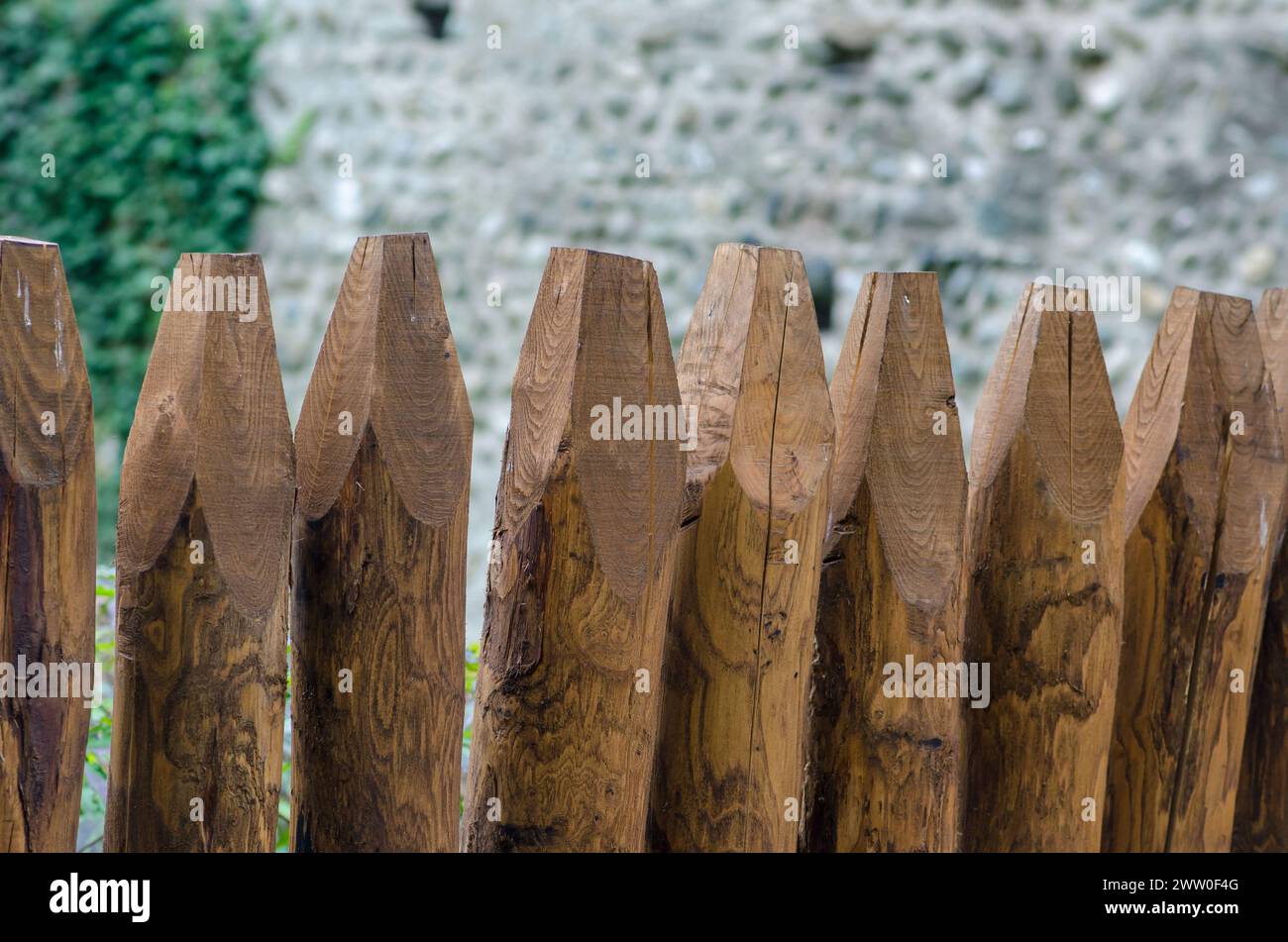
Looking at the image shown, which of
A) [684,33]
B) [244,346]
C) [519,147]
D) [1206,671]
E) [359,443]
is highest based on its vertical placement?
[684,33]

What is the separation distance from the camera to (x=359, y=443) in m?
1.40

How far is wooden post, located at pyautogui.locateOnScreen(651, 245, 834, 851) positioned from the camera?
5.00 ft

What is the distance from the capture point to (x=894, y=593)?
159 centimetres

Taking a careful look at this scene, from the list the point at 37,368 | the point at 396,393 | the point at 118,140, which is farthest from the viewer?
the point at 118,140

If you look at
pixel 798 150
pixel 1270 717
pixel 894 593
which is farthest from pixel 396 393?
pixel 798 150

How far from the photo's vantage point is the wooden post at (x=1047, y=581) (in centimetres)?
168

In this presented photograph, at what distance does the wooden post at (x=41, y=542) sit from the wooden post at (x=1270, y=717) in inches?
66.1

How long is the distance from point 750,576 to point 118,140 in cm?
742

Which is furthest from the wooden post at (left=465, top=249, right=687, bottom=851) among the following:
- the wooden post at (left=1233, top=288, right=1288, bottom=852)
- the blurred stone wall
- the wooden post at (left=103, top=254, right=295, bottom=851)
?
the blurred stone wall

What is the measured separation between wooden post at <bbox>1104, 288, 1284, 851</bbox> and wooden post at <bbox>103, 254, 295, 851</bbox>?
1.24m

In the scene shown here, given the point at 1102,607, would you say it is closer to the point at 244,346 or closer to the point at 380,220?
the point at 244,346

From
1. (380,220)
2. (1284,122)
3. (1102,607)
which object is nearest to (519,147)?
(380,220)

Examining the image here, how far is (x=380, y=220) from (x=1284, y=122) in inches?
183

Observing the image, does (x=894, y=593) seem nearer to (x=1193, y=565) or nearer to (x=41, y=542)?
(x=1193, y=565)
